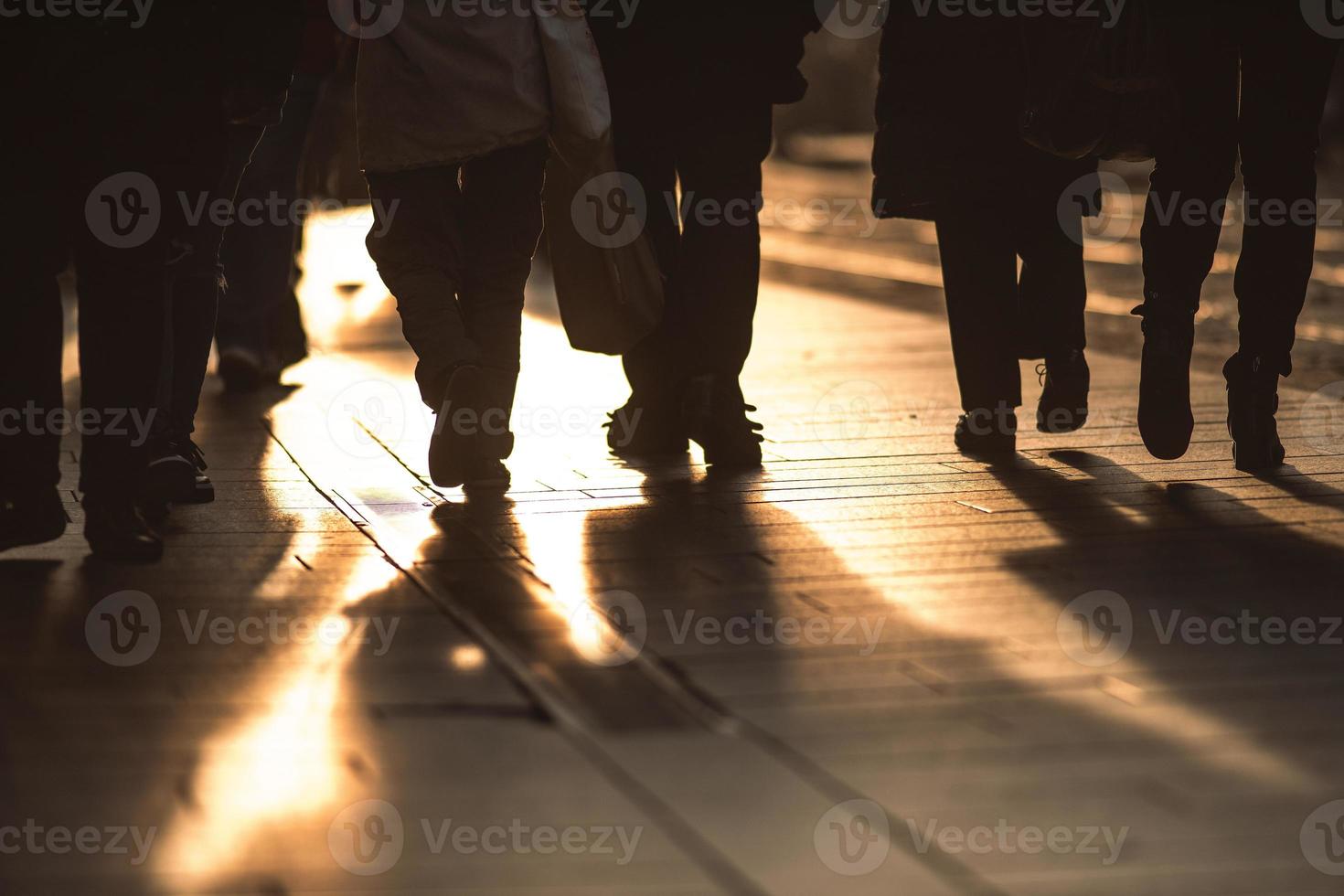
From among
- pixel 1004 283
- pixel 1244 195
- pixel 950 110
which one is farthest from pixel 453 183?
pixel 1244 195

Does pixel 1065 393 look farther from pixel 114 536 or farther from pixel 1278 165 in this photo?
pixel 114 536

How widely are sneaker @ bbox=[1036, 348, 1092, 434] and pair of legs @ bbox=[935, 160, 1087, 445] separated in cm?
2

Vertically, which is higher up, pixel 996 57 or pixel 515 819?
pixel 996 57

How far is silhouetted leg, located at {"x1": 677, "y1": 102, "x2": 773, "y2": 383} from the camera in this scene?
5074 millimetres

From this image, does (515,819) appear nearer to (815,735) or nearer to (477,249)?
(815,735)

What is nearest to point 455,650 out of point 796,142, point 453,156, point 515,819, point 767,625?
point 767,625

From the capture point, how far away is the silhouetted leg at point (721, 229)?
16.6 feet

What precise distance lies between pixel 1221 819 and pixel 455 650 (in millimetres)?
1324

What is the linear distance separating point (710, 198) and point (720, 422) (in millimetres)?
573

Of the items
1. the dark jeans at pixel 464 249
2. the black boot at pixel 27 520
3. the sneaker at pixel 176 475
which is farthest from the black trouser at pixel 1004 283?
the black boot at pixel 27 520

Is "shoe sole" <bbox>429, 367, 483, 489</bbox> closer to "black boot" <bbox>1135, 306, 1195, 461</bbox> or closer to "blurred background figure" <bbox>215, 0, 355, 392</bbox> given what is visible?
"black boot" <bbox>1135, 306, 1195, 461</bbox>

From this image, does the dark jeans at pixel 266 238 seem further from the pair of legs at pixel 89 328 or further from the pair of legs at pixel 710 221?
the pair of legs at pixel 89 328

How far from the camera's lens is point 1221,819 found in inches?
96.4

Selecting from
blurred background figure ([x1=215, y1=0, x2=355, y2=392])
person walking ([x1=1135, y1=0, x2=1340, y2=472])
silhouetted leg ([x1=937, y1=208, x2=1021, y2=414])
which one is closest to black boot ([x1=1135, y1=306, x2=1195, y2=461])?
person walking ([x1=1135, y1=0, x2=1340, y2=472])
